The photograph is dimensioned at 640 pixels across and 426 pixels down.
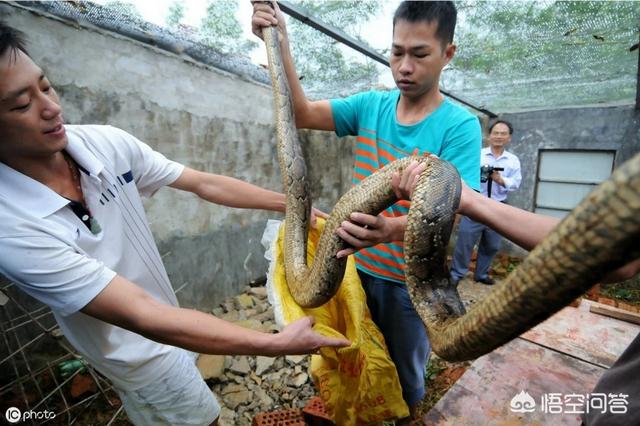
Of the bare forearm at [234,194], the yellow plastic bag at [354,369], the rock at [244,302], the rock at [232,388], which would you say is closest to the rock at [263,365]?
the rock at [232,388]

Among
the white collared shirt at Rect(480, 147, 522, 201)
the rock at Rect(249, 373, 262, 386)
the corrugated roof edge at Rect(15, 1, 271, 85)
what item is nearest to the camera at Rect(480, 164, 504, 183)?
the white collared shirt at Rect(480, 147, 522, 201)

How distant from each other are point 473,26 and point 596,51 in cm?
149

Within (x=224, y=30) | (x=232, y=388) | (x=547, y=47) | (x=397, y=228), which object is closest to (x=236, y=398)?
(x=232, y=388)

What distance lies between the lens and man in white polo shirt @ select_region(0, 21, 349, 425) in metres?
1.01

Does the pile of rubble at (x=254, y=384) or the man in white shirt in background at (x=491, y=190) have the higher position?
the man in white shirt in background at (x=491, y=190)

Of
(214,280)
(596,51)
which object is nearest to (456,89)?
(596,51)

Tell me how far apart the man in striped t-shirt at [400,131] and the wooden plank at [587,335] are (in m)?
0.84

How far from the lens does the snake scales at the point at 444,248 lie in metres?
0.53

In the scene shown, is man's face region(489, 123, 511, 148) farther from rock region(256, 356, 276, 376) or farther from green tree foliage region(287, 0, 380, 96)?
rock region(256, 356, 276, 376)

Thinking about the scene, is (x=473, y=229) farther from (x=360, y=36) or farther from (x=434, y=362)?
(x=360, y=36)

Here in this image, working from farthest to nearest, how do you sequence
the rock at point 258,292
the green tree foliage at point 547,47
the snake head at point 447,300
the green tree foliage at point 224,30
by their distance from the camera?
the rock at point 258,292
the green tree foliage at point 547,47
the green tree foliage at point 224,30
the snake head at point 447,300

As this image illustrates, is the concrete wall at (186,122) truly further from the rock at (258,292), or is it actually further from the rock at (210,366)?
the rock at (210,366)

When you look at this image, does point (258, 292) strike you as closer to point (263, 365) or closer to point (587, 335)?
point (263, 365)

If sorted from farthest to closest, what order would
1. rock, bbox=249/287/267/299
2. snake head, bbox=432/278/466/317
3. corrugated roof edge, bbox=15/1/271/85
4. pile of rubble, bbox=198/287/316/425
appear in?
rock, bbox=249/287/267/299 → pile of rubble, bbox=198/287/316/425 → corrugated roof edge, bbox=15/1/271/85 → snake head, bbox=432/278/466/317
